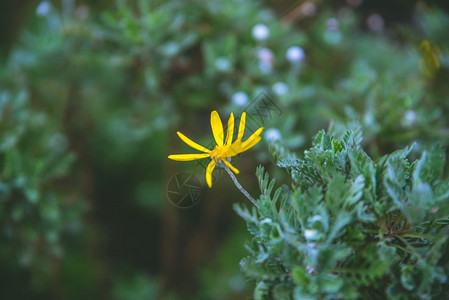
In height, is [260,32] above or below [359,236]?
above

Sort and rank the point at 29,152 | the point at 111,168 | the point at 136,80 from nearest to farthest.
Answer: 1. the point at 29,152
2. the point at 136,80
3. the point at 111,168

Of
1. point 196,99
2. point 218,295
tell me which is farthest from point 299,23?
point 218,295

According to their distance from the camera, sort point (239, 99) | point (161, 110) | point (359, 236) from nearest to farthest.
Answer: point (359, 236)
point (239, 99)
point (161, 110)

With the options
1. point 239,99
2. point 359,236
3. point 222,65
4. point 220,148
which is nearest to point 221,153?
point 220,148

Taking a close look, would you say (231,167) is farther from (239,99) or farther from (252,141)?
(239,99)

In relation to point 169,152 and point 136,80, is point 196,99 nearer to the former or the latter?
point 136,80
